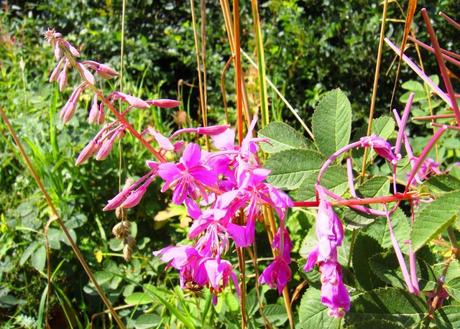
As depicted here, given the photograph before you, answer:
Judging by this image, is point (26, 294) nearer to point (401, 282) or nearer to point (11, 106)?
Answer: point (11, 106)

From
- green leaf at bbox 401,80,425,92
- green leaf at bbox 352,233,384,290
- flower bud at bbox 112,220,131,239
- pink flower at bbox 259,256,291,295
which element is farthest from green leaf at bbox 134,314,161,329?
green leaf at bbox 401,80,425,92

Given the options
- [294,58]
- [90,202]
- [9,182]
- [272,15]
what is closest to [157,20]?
[272,15]

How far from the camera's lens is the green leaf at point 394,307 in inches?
28.2

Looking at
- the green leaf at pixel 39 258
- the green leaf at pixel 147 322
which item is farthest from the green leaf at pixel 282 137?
the green leaf at pixel 39 258

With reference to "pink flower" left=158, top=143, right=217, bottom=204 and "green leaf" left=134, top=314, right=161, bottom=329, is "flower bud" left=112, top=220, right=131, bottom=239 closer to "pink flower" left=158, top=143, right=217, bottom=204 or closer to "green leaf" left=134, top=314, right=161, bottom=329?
"pink flower" left=158, top=143, right=217, bottom=204

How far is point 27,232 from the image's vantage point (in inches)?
66.8

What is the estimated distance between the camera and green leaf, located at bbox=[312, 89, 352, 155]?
784 millimetres

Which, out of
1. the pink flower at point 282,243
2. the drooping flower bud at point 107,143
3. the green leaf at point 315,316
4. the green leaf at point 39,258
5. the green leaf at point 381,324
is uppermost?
the drooping flower bud at point 107,143

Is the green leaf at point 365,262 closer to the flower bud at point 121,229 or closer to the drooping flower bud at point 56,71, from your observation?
the flower bud at point 121,229

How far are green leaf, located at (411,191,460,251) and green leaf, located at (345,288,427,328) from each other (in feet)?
0.76

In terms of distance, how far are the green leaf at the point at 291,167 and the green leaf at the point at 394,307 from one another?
175 millimetres

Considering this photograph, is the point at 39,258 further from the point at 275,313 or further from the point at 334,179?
the point at 334,179

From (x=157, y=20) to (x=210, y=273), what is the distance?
2.94 meters

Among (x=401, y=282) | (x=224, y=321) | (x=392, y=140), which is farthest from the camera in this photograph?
(x=224, y=321)
